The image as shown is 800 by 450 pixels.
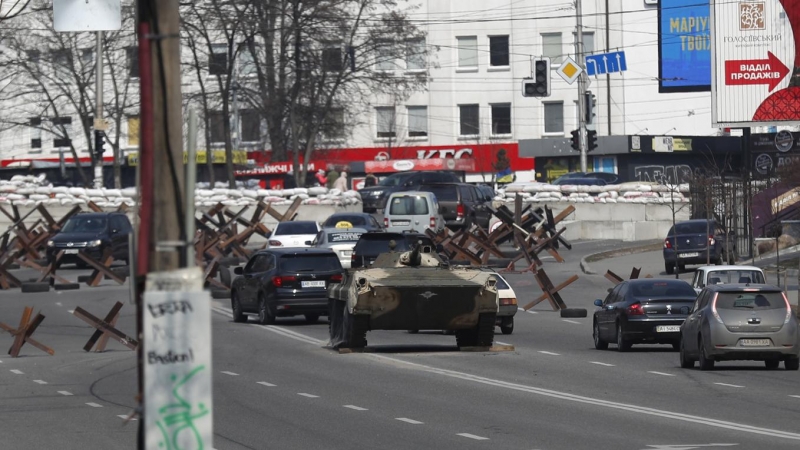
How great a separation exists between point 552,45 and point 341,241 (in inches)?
1969

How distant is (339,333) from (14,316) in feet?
31.0

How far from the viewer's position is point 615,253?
153 feet

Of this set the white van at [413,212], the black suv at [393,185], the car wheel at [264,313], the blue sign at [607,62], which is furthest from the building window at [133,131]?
the blue sign at [607,62]

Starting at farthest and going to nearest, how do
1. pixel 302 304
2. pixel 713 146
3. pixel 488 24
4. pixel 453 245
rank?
pixel 488 24, pixel 713 146, pixel 453 245, pixel 302 304

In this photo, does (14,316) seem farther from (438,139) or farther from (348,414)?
(438,139)

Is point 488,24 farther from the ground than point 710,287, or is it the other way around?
point 488,24

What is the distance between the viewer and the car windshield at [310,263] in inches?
1087

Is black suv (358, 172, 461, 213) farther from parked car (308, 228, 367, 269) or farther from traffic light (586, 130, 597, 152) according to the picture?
parked car (308, 228, 367, 269)

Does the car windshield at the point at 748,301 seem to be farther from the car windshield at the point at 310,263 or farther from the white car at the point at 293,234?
the white car at the point at 293,234

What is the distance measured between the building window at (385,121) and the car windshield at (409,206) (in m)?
41.0

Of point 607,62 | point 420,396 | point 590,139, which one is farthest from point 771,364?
point 590,139

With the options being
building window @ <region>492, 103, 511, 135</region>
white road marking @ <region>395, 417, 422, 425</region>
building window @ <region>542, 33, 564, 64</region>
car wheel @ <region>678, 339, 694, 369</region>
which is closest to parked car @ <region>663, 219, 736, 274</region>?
car wheel @ <region>678, 339, 694, 369</region>

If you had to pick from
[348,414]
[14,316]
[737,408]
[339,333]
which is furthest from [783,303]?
[14,316]

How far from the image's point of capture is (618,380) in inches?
736
